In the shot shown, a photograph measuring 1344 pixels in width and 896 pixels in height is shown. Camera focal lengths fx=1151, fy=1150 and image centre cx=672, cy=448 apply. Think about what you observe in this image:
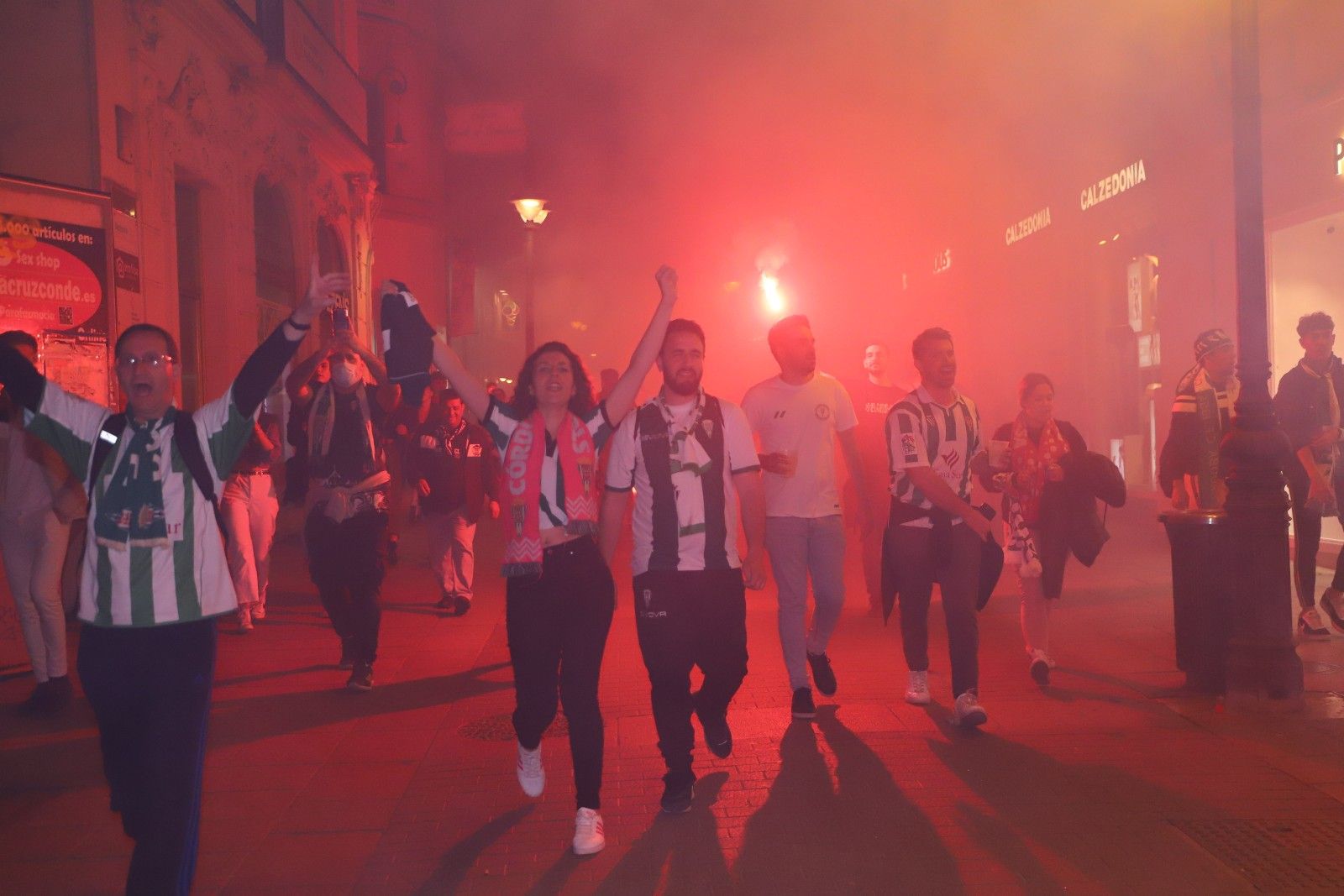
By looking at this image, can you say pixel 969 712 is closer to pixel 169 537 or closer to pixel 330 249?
pixel 169 537

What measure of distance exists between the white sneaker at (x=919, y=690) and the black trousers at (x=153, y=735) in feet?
11.5

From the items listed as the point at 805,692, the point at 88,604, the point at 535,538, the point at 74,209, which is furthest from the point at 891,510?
the point at 74,209

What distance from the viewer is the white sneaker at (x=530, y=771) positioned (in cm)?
414

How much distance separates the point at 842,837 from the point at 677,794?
2.12 feet

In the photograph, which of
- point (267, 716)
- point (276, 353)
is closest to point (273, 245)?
point (267, 716)

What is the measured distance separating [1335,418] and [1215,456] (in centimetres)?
198

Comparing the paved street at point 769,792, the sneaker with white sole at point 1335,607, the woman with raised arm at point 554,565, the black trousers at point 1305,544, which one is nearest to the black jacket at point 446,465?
the paved street at point 769,792

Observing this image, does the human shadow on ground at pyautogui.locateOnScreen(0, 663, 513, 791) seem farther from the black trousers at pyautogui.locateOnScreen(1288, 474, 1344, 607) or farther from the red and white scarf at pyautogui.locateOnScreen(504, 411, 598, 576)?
the black trousers at pyautogui.locateOnScreen(1288, 474, 1344, 607)

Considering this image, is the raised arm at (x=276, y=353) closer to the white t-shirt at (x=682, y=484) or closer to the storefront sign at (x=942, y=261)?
the white t-shirt at (x=682, y=484)

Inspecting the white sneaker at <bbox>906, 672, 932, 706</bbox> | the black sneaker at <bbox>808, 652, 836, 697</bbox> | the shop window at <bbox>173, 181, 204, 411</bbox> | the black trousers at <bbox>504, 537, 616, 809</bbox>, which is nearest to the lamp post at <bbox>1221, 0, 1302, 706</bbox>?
the white sneaker at <bbox>906, 672, 932, 706</bbox>

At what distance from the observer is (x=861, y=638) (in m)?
7.25

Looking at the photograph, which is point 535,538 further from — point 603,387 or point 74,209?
point 603,387

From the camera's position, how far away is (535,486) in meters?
3.92

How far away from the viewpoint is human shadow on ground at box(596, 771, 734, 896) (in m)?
3.52
